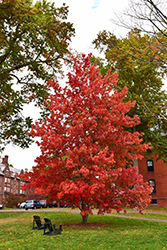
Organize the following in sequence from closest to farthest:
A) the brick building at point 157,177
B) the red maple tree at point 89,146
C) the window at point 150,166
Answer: the red maple tree at point 89,146 → the brick building at point 157,177 → the window at point 150,166

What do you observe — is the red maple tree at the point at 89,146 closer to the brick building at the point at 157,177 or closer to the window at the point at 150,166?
the brick building at the point at 157,177

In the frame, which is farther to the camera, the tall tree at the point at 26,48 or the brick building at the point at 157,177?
the brick building at the point at 157,177

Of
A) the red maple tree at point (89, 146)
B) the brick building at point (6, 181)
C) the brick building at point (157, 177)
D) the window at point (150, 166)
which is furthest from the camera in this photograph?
the brick building at point (6, 181)

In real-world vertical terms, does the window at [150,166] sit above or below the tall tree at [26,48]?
below

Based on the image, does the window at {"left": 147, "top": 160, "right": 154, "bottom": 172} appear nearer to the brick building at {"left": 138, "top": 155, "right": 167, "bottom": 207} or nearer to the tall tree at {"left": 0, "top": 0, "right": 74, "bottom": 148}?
the brick building at {"left": 138, "top": 155, "right": 167, "bottom": 207}

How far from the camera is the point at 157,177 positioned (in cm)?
3569

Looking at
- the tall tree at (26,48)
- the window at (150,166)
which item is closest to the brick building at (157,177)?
the window at (150,166)

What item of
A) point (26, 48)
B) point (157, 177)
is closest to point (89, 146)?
point (26, 48)

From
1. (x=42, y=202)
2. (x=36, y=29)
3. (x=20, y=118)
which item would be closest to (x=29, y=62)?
(x=36, y=29)

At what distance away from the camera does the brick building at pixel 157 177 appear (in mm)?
34375

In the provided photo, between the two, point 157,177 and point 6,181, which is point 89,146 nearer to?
Answer: point 157,177

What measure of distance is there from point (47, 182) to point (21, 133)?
7157 mm

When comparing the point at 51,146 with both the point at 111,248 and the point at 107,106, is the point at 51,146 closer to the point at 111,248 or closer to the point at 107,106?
the point at 107,106

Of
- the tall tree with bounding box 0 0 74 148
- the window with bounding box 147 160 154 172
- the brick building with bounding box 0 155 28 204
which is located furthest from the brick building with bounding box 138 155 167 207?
the brick building with bounding box 0 155 28 204
